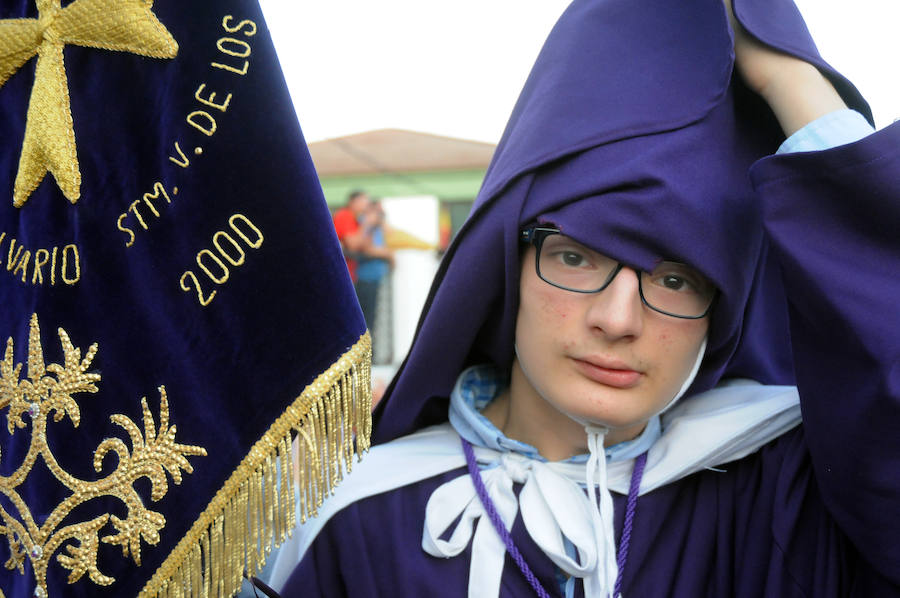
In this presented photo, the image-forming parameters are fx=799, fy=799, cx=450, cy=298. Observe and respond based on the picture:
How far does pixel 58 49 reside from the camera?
1134 mm

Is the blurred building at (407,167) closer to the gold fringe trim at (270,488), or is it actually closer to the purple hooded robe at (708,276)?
the purple hooded robe at (708,276)

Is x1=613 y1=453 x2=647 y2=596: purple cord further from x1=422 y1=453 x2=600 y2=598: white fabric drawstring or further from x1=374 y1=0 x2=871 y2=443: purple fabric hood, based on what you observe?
x1=374 y1=0 x2=871 y2=443: purple fabric hood

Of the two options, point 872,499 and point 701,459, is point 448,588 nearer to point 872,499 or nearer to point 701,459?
point 701,459

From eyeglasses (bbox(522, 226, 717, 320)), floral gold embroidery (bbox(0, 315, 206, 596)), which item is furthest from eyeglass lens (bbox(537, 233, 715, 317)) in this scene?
floral gold embroidery (bbox(0, 315, 206, 596))

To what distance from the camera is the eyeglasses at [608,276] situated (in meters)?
1.28

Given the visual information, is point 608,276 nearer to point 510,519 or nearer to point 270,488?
point 510,519

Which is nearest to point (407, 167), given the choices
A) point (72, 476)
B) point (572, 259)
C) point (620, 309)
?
point (572, 259)

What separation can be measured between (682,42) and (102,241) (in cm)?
94

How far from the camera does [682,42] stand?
1.30m

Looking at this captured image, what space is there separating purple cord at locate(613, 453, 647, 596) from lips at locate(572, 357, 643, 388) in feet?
0.67

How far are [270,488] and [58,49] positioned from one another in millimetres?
688

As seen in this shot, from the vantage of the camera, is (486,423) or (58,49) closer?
(58,49)

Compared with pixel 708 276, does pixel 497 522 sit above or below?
below

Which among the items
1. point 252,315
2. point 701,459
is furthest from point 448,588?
point 252,315
